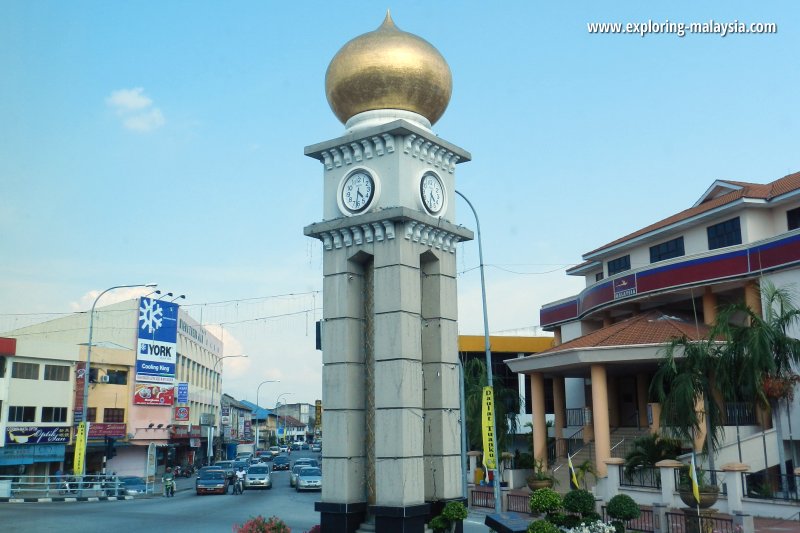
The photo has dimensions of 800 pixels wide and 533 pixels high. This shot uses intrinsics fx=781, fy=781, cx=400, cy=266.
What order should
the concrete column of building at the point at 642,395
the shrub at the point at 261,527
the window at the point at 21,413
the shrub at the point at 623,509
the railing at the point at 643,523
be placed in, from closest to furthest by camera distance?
the shrub at the point at 261,527 → the shrub at the point at 623,509 → the railing at the point at 643,523 → the concrete column of building at the point at 642,395 → the window at the point at 21,413

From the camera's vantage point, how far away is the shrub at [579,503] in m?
21.8

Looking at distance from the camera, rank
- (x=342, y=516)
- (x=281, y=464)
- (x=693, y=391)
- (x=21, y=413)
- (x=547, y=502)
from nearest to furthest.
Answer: (x=342, y=516) < (x=547, y=502) < (x=693, y=391) < (x=21, y=413) < (x=281, y=464)

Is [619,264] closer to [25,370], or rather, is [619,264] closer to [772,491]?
[772,491]

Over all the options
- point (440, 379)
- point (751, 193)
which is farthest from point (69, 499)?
point (751, 193)

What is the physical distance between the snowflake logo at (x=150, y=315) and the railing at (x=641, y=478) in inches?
1772

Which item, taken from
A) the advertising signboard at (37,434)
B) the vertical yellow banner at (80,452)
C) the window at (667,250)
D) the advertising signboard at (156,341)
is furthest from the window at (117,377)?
the window at (667,250)

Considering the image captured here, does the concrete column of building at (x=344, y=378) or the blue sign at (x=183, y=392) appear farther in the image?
the blue sign at (x=183, y=392)

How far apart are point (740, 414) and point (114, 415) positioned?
47298 millimetres

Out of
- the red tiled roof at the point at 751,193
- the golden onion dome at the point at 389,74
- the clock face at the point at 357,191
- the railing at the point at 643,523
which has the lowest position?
the railing at the point at 643,523

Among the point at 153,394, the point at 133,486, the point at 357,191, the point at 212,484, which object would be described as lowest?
the point at 133,486

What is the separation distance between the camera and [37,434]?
5391cm

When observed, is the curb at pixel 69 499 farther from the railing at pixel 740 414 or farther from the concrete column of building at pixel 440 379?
the railing at pixel 740 414

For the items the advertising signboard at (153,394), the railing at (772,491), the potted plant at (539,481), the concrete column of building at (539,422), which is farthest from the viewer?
the advertising signboard at (153,394)

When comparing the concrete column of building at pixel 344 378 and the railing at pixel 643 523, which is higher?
the concrete column of building at pixel 344 378
